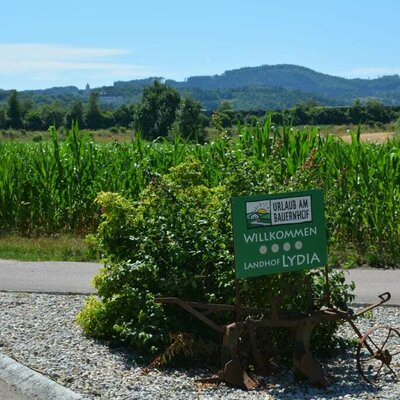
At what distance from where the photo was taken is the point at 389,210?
12.5m

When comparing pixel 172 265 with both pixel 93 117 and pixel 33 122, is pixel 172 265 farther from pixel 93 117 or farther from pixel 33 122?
pixel 33 122

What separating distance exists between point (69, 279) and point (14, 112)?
206 feet

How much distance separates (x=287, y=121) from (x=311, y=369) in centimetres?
984

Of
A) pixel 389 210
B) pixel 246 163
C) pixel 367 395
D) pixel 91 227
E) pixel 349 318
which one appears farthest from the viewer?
pixel 91 227

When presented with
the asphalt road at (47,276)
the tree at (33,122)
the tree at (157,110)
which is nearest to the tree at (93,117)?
the tree at (33,122)

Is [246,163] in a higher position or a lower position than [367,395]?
higher

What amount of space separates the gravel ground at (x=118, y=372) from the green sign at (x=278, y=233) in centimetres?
83

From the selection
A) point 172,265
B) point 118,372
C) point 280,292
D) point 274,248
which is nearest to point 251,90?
point 172,265

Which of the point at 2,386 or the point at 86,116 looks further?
the point at 86,116

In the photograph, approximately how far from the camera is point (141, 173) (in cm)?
1510

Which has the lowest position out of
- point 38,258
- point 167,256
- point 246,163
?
point 38,258

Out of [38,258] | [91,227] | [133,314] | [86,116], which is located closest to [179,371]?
[133,314]

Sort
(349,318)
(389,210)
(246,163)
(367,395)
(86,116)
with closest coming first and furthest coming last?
1. (367,395)
2. (349,318)
3. (246,163)
4. (389,210)
5. (86,116)

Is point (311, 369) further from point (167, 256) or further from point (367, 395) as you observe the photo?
point (167, 256)
